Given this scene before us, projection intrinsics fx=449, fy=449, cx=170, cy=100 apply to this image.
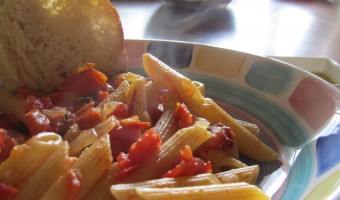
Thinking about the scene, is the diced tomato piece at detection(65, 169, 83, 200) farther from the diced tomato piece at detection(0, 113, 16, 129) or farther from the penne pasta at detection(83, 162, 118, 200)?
the diced tomato piece at detection(0, 113, 16, 129)

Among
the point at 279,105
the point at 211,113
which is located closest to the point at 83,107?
the point at 211,113

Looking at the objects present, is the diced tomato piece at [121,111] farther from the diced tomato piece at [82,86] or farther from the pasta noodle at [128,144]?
the diced tomato piece at [82,86]

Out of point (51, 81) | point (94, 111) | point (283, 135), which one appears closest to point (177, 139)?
point (94, 111)

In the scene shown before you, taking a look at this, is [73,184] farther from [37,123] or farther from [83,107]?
[83,107]

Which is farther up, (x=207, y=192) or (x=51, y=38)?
(x=51, y=38)

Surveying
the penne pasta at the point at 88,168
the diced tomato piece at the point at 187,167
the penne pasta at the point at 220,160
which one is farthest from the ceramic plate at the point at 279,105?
the penne pasta at the point at 88,168

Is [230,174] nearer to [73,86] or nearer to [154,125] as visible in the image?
[154,125]
